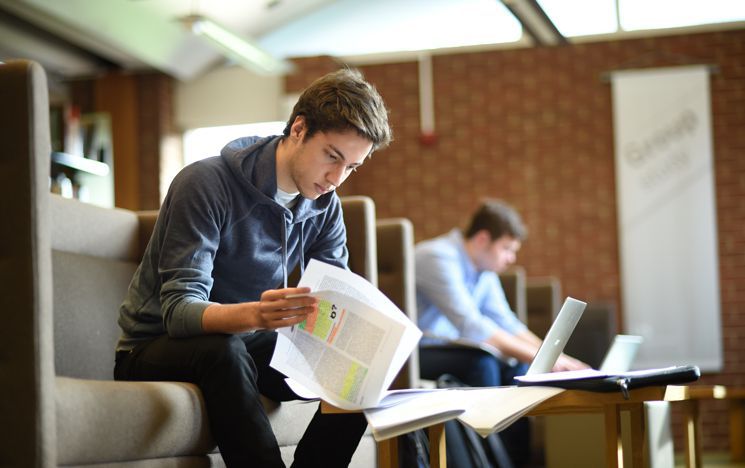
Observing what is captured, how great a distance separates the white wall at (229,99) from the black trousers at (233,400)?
5242 mm

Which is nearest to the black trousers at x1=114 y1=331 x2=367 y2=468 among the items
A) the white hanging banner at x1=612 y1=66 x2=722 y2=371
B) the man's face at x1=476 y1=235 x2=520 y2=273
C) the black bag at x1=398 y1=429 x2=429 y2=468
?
the black bag at x1=398 y1=429 x2=429 y2=468

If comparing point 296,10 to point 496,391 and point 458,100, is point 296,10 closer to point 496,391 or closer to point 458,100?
point 458,100

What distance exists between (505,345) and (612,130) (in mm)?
3198

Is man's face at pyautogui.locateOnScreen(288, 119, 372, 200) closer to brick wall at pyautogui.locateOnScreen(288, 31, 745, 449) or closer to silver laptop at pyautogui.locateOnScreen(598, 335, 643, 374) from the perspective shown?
silver laptop at pyautogui.locateOnScreen(598, 335, 643, 374)

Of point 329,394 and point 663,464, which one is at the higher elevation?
point 329,394

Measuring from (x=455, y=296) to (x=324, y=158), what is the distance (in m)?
1.98

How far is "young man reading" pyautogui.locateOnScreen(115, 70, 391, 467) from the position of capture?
1.68m

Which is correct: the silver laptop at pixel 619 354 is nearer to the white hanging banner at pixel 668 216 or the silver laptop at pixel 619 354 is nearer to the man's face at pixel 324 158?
the man's face at pixel 324 158

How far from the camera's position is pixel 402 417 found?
151 cm

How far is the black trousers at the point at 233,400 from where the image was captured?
5.41 feet

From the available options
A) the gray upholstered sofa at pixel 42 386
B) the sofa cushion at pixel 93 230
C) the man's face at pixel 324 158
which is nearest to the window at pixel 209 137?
the sofa cushion at pixel 93 230

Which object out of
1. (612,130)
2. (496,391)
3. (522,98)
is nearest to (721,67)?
(612,130)

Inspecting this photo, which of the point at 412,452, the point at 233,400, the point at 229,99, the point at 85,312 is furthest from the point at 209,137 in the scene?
the point at 233,400

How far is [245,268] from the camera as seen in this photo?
199 cm
